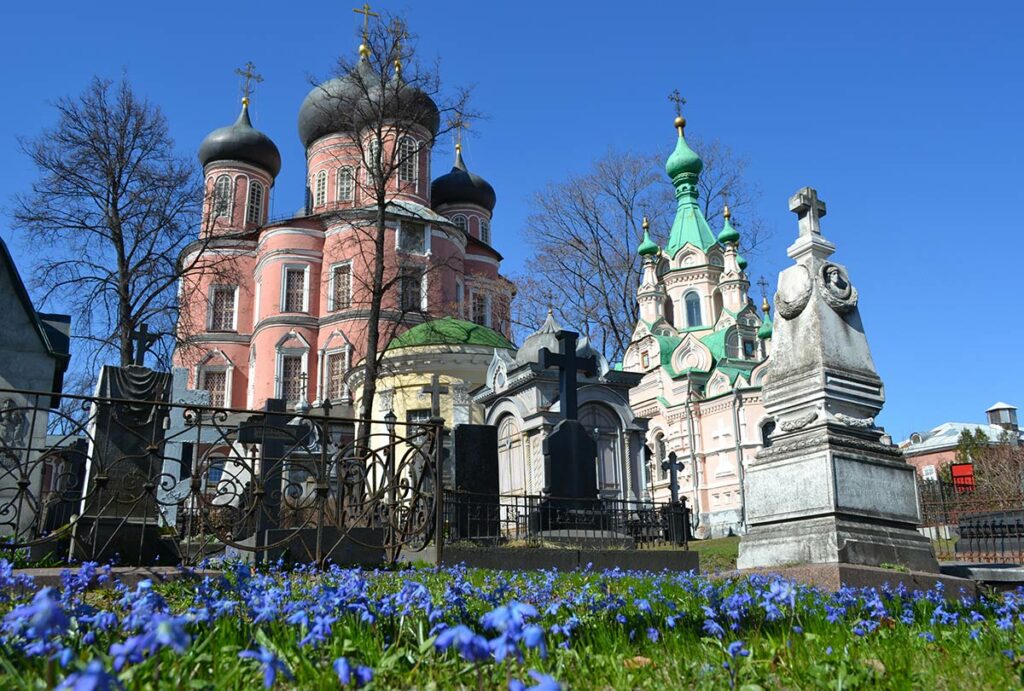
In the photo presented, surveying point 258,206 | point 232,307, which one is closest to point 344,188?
point 258,206

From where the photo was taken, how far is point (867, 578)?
6.02 m

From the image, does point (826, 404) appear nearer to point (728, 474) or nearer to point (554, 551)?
point (554, 551)

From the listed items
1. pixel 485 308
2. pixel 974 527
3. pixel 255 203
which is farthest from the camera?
pixel 255 203

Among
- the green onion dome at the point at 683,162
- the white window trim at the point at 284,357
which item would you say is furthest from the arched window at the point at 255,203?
the green onion dome at the point at 683,162

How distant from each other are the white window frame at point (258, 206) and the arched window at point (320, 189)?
482 cm

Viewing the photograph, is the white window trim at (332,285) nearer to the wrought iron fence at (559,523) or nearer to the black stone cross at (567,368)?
the black stone cross at (567,368)

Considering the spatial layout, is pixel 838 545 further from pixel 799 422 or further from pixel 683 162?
pixel 683 162

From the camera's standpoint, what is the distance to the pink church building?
37688mm

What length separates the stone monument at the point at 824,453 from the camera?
681 cm

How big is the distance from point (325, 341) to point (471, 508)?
26.9 meters

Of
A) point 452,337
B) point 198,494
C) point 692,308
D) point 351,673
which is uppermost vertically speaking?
point 692,308

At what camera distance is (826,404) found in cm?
729

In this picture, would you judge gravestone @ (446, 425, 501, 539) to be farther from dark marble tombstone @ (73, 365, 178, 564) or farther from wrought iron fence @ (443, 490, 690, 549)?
dark marble tombstone @ (73, 365, 178, 564)

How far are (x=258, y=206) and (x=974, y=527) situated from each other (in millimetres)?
40171
